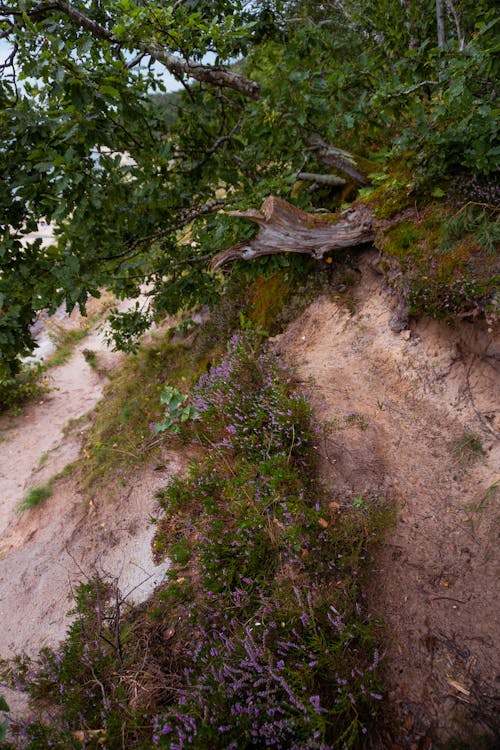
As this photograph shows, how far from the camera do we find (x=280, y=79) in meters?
4.18

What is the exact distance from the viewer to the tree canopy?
3115mm

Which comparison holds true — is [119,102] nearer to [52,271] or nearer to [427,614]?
[52,271]

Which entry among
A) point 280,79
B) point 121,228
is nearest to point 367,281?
point 280,79

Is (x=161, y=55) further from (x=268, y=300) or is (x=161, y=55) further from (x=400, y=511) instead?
(x=400, y=511)

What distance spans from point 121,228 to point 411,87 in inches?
138

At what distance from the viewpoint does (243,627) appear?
293cm

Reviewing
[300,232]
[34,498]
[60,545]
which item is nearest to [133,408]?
[34,498]

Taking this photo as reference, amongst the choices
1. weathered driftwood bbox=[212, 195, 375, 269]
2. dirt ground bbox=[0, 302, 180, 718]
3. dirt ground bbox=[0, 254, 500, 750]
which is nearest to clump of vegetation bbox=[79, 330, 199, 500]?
dirt ground bbox=[0, 302, 180, 718]

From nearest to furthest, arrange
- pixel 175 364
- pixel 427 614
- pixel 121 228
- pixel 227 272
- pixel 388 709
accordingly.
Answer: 1. pixel 388 709
2. pixel 427 614
3. pixel 121 228
4. pixel 227 272
5. pixel 175 364

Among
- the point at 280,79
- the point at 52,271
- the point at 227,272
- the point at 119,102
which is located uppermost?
the point at 119,102

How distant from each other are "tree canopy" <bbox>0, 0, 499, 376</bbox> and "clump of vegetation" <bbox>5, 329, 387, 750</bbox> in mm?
2330

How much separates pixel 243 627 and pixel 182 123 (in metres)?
6.09

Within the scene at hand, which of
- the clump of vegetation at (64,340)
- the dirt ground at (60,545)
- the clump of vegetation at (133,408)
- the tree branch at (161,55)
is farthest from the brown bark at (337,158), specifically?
the clump of vegetation at (64,340)

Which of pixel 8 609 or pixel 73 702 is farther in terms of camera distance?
pixel 8 609
